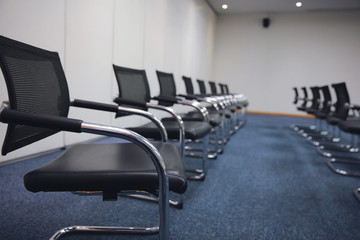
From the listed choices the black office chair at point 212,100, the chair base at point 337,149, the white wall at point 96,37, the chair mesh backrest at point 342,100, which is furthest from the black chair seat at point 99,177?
the chair base at point 337,149

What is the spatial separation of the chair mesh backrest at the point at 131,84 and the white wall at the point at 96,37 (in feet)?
2.77

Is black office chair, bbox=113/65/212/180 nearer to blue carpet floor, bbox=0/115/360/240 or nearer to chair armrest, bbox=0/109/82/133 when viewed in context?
blue carpet floor, bbox=0/115/360/240

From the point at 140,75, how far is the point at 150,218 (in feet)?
3.37

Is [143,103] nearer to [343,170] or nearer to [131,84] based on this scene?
[131,84]

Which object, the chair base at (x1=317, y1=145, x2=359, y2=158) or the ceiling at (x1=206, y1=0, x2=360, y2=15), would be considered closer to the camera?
the chair base at (x1=317, y1=145, x2=359, y2=158)

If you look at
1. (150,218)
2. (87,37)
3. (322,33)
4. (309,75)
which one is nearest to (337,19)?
(322,33)

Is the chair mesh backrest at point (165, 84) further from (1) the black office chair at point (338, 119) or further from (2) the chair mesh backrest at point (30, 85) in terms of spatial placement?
(1) the black office chair at point (338, 119)

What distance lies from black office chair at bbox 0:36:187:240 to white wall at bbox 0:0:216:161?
3.97 ft

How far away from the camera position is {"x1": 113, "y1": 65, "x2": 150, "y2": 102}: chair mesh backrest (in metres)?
1.74

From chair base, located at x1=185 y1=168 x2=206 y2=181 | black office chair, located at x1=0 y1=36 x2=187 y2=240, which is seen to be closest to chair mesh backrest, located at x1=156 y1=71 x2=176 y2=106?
chair base, located at x1=185 y1=168 x2=206 y2=181

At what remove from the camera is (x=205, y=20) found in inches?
285

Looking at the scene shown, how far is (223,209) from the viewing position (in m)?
1.57

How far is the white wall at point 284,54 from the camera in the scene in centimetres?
770

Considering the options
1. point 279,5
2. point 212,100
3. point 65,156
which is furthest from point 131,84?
point 279,5
